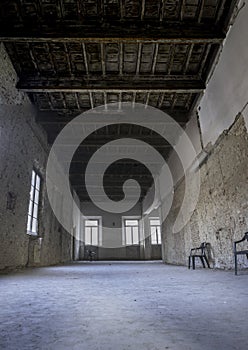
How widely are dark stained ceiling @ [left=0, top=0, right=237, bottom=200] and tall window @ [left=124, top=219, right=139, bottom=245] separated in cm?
1087

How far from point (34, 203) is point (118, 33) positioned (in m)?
4.83

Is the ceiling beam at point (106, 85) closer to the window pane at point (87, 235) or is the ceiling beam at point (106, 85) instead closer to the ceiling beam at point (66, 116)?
the ceiling beam at point (66, 116)

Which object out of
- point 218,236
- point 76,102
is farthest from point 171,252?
point 76,102

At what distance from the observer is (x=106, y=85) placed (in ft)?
18.5

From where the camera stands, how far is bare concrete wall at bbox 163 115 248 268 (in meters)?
4.24

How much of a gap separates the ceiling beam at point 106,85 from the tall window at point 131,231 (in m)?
12.6

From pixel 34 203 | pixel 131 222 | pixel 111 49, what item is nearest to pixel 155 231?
pixel 131 222

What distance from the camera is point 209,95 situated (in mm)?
5520

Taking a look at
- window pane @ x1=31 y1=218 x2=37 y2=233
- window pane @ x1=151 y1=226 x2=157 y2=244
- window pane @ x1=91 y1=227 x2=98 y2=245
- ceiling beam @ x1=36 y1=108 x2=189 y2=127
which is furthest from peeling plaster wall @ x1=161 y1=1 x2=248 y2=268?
window pane @ x1=91 y1=227 x2=98 y2=245

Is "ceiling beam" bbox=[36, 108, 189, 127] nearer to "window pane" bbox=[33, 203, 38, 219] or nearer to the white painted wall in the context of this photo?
the white painted wall

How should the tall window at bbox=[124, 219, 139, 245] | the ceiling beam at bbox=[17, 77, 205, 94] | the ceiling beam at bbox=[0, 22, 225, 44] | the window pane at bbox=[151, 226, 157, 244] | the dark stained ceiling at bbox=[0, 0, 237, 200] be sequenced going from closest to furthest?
the dark stained ceiling at bbox=[0, 0, 237, 200], the ceiling beam at bbox=[0, 22, 225, 44], the ceiling beam at bbox=[17, 77, 205, 94], the window pane at bbox=[151, 226, 157, 244], the tall window at bbox=[124, 219, 139, 245]

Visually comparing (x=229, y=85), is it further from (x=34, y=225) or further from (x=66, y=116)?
(x=34, y=225)

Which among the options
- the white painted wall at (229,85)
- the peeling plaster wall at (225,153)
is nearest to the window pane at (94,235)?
the peeling plaster wall at (225,153)

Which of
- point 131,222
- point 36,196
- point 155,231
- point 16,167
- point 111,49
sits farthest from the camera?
point 131,222
